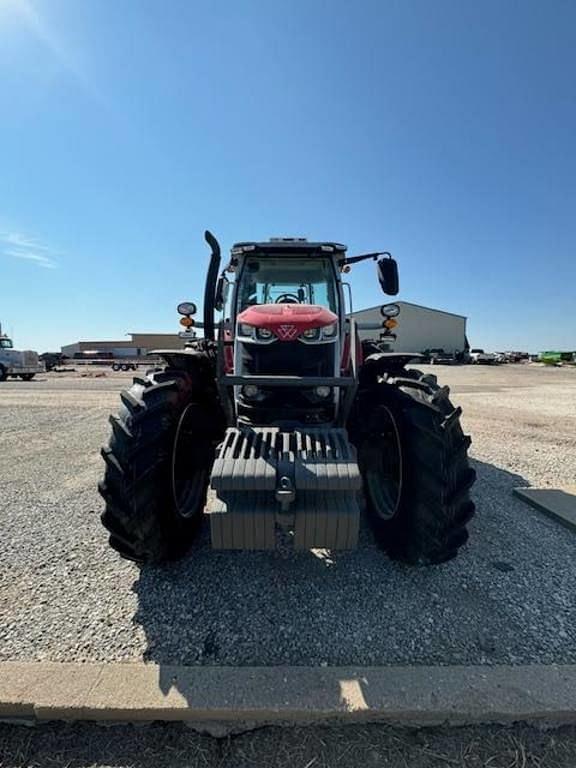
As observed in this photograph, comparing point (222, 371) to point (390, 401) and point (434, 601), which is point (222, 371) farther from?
point (434, 601)

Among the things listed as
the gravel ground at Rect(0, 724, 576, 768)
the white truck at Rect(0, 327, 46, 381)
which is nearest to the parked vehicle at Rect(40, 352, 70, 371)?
the white truck at Rect(0, 327, 46, 381)

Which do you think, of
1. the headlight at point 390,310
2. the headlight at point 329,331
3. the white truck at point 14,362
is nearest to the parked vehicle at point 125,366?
the white truck at point 14,362

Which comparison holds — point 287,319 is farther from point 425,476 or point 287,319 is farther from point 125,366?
point 125,366

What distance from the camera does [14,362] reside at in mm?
22312

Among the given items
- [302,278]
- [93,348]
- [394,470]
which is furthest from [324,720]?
[93,348]

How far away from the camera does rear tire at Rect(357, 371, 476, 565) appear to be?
2438mm

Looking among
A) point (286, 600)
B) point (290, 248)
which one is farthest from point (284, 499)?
point (290, 248)

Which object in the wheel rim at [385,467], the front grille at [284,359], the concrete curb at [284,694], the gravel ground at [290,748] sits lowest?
the gravel ground at [290,748]

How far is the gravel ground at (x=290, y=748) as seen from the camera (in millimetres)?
1591

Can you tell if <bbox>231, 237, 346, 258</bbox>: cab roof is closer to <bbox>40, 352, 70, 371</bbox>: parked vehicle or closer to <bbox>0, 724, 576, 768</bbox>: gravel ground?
<bbox>0, 724, 576, 768</bbox>: gravel ground

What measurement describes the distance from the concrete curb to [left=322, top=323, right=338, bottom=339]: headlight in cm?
214

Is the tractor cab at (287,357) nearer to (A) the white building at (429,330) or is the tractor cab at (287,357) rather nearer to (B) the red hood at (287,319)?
(B) the red hood at (287,319)

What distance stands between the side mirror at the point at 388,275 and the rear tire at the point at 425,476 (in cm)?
95

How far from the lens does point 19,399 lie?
1284cm
